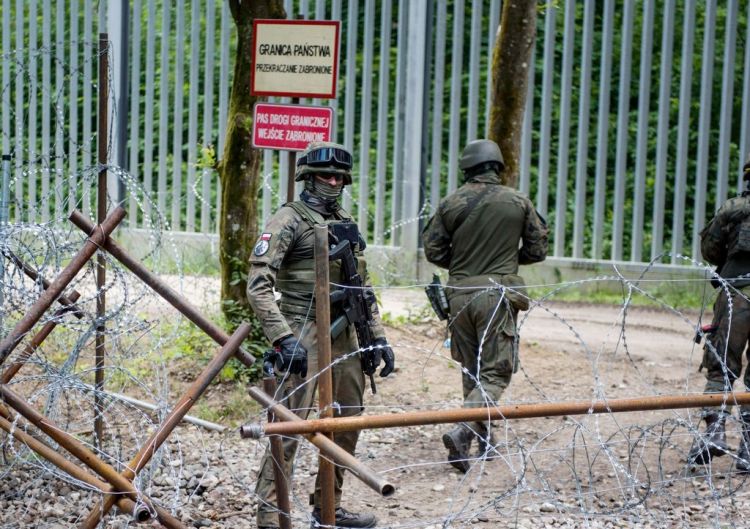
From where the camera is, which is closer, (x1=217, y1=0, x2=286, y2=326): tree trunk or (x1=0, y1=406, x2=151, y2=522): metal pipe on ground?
(x1=0, y1=406, x2=151, y2=522): metal pipe on ground

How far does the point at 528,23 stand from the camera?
28.4 feet

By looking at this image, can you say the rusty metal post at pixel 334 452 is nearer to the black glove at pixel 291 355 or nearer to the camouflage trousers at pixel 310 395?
the black glove at pixel 291 355

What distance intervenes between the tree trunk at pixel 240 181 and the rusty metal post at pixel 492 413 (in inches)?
168

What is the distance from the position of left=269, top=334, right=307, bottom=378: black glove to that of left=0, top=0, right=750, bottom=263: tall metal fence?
6849mm

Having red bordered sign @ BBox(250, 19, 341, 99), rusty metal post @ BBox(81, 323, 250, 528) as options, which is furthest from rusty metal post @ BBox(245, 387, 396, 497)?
red bordered sign @ BBox(250, 19, 341, 99)

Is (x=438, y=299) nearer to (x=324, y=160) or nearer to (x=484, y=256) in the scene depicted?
(x=484, y=256)

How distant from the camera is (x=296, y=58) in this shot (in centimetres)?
675

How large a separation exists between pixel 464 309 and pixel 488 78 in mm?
6173

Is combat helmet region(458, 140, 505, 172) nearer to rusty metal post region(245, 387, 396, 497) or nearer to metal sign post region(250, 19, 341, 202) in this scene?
metal sign post region(250, 19, 341, 202)

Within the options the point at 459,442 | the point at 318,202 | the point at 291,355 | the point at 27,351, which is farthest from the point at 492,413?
the point at 27,351

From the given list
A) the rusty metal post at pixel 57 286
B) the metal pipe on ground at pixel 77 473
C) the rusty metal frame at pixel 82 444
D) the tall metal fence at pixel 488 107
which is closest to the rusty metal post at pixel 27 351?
the rusty metal frame at pixel 82 444

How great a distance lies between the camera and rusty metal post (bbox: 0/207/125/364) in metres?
4.42

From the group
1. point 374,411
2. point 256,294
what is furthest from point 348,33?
point 256,294

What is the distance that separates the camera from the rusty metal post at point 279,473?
461 cm
